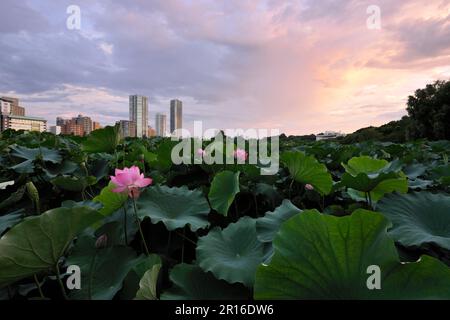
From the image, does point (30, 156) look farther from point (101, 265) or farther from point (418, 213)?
point (418, 213)

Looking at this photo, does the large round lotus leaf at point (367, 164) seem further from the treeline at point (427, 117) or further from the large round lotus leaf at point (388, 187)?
the treeline at point (427, 117)

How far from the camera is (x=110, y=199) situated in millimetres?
1188

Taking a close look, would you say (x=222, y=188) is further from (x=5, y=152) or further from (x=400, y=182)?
(x=5, y=152)

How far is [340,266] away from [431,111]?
1117 inches

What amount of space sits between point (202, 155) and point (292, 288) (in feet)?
3.99

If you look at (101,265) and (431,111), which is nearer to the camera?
(101,265)

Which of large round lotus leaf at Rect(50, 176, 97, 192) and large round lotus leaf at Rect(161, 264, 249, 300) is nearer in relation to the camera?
large round lotus leaf at Rect(161, 264, 249, 300)

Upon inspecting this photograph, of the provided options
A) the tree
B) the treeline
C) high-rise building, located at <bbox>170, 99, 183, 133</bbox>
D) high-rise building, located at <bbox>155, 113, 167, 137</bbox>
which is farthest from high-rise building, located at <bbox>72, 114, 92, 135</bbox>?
the tree

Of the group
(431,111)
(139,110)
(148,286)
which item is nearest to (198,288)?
(148,286)

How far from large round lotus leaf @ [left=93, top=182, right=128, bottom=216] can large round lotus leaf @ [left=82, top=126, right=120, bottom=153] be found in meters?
0.75

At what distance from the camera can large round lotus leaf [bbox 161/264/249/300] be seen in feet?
2.85

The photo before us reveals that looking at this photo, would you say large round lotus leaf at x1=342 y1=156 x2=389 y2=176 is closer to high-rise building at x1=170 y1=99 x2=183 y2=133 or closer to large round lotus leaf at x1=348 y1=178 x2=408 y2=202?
large round lotus leaf at x1=348 y1=178 x2=408 y2=202

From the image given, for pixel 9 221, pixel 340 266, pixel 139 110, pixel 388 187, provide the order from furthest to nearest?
pixel 139 110
pixel 388 187
pixel 9 221
pixel 340 266

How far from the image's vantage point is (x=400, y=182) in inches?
48.8
